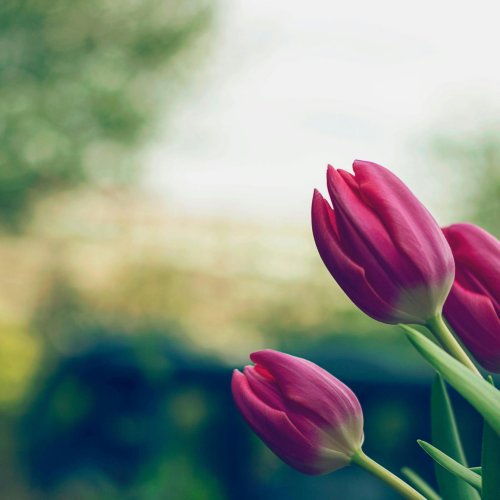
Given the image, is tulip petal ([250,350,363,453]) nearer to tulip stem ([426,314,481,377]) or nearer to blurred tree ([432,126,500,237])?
tulip stem ([426,314,481,377])

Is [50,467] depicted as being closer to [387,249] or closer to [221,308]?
[221,308]

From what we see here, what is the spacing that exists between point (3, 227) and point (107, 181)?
0.84 meters

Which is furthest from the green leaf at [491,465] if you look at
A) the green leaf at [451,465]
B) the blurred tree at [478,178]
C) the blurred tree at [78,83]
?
the blurred tree at [78,83]

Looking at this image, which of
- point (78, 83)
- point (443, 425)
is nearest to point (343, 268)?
point (443, 425)

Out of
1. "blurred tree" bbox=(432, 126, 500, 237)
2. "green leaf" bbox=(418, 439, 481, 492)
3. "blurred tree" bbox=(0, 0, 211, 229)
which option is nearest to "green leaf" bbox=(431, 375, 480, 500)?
"green leaf" bbox=(418, 439, 481, 492)

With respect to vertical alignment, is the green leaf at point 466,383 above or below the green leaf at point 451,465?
above

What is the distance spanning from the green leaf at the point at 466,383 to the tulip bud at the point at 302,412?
0.07 metres

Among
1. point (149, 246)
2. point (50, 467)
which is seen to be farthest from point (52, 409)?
point (149, 246)

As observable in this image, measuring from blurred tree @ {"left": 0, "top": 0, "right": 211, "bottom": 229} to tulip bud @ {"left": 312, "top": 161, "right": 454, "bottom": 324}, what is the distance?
→ 7092mm

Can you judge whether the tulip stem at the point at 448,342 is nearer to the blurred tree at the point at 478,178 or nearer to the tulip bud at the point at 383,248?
the tulip bud at the point at 383,248

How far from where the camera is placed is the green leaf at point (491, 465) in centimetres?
36

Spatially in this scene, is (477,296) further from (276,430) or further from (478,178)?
(478,178)

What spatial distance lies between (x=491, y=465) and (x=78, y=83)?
24.1 feet

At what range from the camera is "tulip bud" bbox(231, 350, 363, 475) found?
1.32ft
